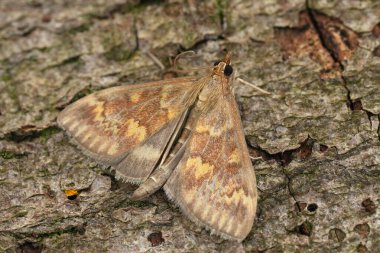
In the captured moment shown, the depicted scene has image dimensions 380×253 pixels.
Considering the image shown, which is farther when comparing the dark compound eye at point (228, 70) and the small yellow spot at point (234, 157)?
the dark compound eye at point (228, 70)

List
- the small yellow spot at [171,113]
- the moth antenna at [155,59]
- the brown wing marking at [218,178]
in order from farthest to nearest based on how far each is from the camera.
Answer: the moth antenna at [155,59] < the small yellow spot at [171,113] < the brown wing marking at [218,178]

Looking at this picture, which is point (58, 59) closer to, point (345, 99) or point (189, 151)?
point (189, 151)

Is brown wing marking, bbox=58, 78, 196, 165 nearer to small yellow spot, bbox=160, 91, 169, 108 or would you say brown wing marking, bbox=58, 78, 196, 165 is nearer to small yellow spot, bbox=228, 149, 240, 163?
small yellow spot, bbox=160, 91, 169, 108

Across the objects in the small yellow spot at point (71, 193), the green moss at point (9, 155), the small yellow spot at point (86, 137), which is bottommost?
the small yellow spot at point (71, 193)

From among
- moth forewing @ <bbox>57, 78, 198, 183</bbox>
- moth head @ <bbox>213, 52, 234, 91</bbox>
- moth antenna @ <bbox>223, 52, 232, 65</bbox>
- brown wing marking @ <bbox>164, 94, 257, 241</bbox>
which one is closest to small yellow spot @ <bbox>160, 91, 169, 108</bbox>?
moth forewing @ <bbox>57, 78, 198, 183</bbox>

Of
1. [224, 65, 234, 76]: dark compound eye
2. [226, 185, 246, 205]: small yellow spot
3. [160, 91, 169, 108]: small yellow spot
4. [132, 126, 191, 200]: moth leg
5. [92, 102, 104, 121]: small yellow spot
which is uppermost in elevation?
[224, 65, 234, 76]: dark compound eye

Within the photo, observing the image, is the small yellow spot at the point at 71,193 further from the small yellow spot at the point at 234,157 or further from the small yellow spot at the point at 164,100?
the small yellow spot at the point at 234,157

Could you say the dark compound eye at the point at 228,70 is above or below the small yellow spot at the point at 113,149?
above

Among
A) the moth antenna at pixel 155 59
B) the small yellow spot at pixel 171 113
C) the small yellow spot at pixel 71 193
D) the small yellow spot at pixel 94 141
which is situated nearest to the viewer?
the small yellow spot at pixel 71 193

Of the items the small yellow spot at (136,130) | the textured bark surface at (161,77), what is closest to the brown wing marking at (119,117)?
the small yellow spot at (136,130)
